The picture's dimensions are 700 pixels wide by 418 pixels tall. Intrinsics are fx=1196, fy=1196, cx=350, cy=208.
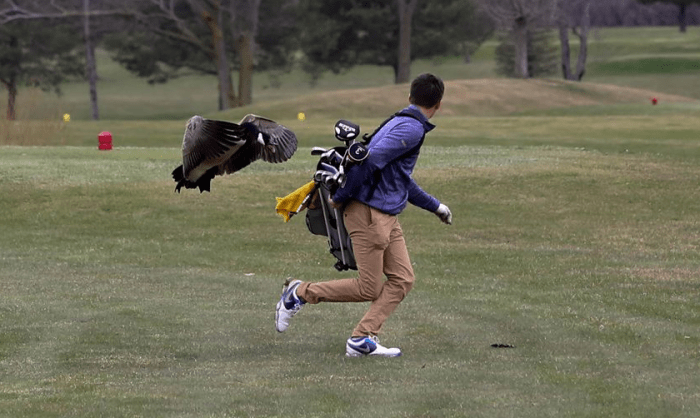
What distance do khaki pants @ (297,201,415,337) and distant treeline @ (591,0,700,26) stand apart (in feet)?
383

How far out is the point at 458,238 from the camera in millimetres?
17578

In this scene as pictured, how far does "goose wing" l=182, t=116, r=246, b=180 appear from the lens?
319 inches

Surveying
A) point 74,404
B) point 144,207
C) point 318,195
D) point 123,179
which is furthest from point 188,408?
point 123,179

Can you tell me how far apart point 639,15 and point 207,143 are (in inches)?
4849

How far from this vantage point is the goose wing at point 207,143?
8109 mm

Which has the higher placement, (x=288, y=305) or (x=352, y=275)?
(x=288, y=305)

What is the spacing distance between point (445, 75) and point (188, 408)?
84.3m

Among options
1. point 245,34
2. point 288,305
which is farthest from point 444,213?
point 245,34

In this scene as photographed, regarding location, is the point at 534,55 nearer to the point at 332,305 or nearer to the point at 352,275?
the point at 352,275

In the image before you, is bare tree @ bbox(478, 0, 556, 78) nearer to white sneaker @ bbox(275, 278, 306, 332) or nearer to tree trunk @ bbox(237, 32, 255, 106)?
tree trunk @ bbox(237, 32, 255, 106)

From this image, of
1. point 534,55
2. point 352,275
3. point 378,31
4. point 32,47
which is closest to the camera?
point 352,275

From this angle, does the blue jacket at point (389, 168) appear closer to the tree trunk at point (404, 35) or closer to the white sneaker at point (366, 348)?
the white sneaker at point (366, 348)

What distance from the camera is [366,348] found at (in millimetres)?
8461

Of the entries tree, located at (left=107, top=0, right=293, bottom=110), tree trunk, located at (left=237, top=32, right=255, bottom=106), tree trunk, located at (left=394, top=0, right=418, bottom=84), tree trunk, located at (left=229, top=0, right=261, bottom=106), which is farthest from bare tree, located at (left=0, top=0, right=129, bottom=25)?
tree trunk, located at (left=394, top=0, right=418, bottom=84)
